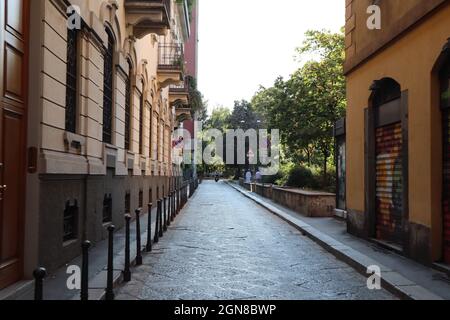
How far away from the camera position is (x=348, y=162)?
12898 mm

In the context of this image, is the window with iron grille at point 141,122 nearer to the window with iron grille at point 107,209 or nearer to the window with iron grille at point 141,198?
the window with iron grille at point 141,198

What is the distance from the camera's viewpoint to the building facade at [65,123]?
6543 millimetres

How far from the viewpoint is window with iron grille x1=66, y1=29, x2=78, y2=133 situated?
9.03m

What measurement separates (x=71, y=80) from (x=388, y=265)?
597cm

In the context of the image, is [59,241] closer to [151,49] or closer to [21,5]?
[21,5]

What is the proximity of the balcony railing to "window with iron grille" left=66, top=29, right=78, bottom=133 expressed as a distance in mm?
12330

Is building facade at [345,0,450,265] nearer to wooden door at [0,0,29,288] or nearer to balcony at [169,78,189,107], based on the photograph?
wooden door at [0,0,29,288]

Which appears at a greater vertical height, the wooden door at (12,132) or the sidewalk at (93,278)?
the wooden door at (12,132)

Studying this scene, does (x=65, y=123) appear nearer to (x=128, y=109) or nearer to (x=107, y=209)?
(x=107, y=209)

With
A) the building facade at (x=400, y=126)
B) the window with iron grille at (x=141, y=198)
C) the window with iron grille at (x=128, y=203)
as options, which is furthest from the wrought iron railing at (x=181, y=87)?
the building facade at (x=400, y=126)

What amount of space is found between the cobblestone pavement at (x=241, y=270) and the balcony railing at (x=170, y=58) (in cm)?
968

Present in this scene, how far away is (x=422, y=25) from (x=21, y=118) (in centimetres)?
617

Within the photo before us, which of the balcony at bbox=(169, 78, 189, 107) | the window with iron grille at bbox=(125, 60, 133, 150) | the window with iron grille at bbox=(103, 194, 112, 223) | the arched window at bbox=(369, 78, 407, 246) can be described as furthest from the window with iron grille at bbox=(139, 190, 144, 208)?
the balcony at bbox=(169, 78, 189, 107)
